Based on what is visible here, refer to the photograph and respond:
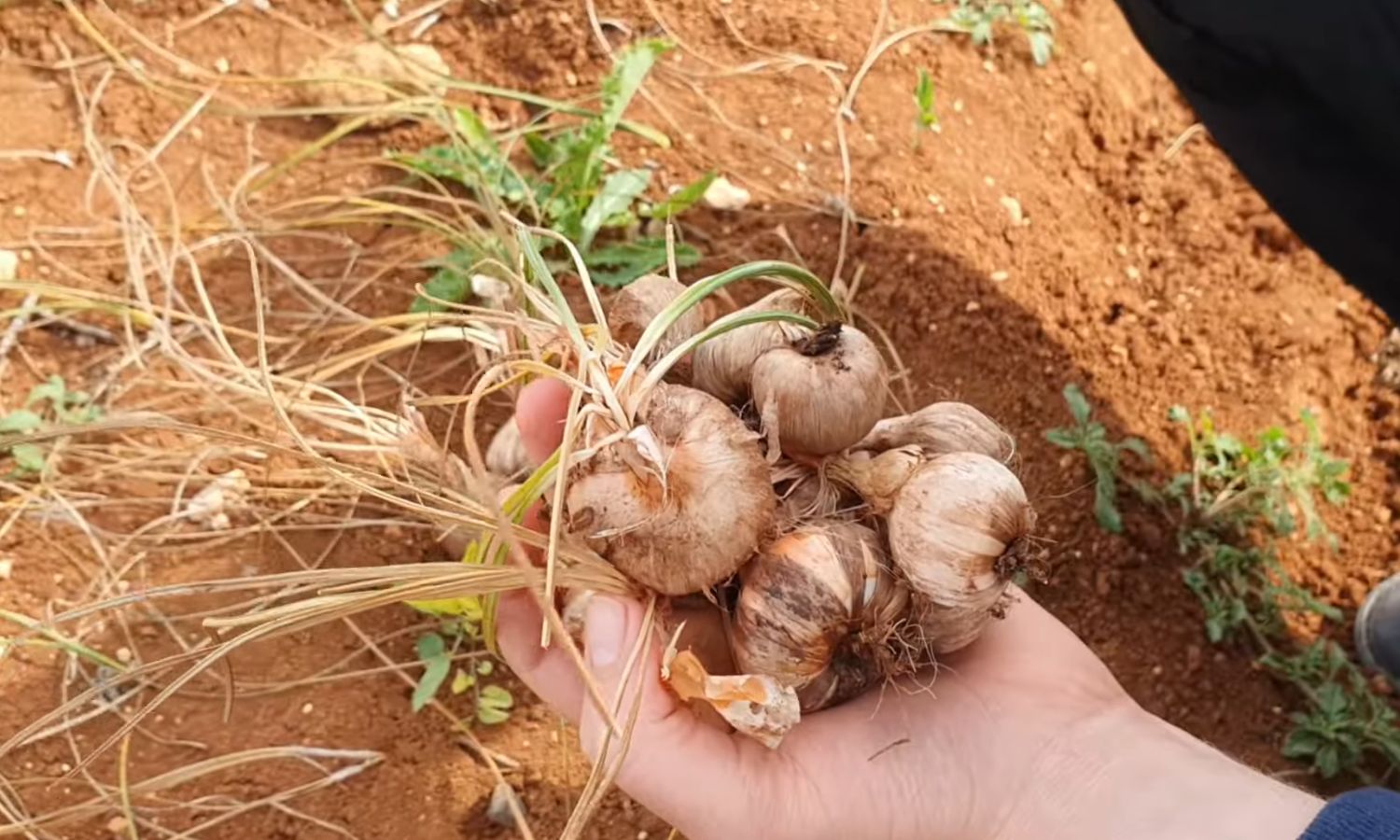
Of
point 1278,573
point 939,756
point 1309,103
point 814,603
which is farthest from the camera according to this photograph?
point 1278,573

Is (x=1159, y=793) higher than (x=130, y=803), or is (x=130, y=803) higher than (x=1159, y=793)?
(x=1159, y=793)

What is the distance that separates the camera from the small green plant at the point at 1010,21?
1957 mm

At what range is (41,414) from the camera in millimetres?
1555

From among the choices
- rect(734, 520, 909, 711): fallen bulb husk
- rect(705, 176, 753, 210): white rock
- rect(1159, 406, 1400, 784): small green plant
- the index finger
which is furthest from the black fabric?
the index finger

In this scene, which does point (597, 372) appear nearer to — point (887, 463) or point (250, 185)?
point (887, 463)

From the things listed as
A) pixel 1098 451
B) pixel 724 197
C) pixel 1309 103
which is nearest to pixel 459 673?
pixel 724 197

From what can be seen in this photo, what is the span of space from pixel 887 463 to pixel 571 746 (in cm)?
65

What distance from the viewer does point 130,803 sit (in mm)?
1354

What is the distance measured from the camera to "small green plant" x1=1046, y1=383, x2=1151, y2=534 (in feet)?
5.25

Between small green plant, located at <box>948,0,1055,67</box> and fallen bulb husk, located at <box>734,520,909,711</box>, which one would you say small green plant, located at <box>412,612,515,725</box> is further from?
small green plant, located at <box>948,0,1055,67</box>

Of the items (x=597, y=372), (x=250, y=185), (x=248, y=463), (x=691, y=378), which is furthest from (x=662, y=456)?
(x=250, y=185)

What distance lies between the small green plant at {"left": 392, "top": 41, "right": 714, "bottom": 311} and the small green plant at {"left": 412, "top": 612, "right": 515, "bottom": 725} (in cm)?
45

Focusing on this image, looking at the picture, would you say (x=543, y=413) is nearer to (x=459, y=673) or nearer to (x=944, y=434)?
(x=944, y=434)

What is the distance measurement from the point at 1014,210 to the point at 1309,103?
50cm
